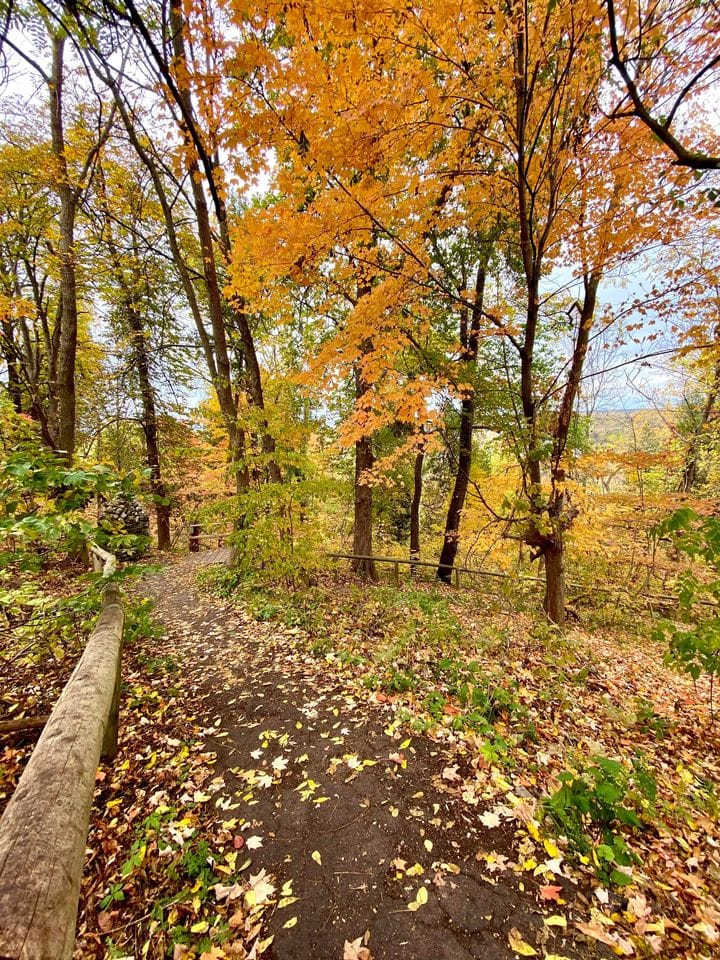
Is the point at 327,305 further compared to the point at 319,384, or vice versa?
the point at 327,305

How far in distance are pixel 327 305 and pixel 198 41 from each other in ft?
11.6

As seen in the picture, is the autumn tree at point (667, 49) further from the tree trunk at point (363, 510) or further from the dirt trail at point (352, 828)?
the tree trunk at point (363, 510)

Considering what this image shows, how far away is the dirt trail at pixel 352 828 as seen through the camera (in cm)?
186

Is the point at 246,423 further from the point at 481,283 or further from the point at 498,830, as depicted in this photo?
the point at 481,283

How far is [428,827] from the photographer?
2.45m

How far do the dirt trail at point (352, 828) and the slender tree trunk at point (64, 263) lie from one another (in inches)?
262

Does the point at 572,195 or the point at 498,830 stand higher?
the point at 572,195

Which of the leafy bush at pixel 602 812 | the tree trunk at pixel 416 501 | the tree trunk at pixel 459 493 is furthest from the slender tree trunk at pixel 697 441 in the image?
the leafy bush at pixel 602 812

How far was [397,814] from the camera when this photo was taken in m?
2.55

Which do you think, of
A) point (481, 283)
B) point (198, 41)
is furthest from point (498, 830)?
point (481, 283)

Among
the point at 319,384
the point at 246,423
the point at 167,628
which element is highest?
the point at 319,384

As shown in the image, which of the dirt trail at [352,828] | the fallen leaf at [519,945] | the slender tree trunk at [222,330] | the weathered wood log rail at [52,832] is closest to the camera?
the weathered wood log rail at [52,832]

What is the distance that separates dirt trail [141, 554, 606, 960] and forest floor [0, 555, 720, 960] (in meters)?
0.01

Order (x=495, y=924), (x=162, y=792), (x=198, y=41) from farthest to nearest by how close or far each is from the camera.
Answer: (x=198, y=41) < (x=162, y=792) < (x=495, y=924)
